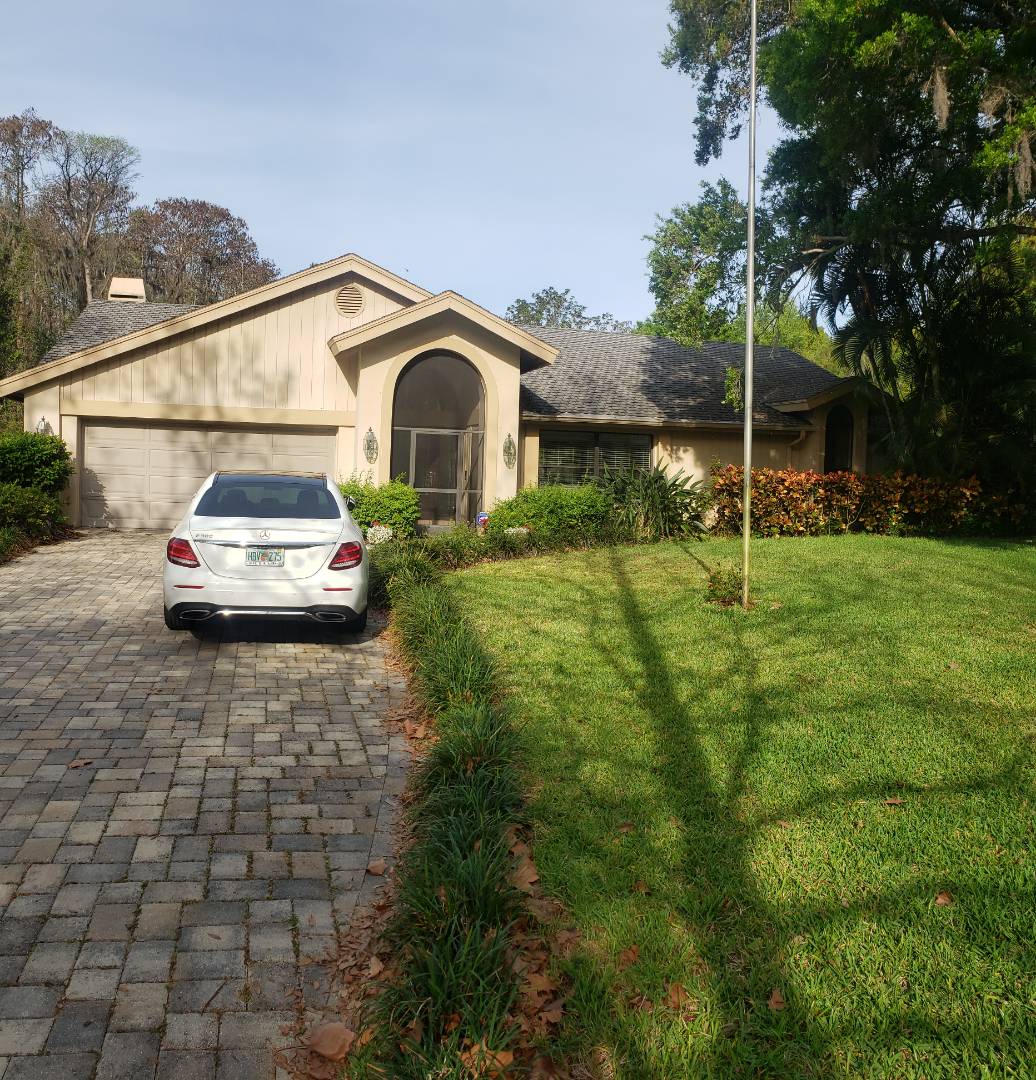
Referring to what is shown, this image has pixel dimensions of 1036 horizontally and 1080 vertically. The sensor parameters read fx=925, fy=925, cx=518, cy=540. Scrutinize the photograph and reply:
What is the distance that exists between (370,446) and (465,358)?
249cm

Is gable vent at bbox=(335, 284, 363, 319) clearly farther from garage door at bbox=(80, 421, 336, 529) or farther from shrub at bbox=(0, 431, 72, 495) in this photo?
shrub at bbox=(0, 431, 72, 495)

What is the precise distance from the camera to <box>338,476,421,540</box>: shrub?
15.9 m

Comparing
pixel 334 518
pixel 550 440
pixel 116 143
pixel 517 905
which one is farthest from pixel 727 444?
pixel 116 143

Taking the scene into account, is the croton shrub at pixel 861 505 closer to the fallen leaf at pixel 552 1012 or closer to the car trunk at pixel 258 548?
the car trunk at pixel 258 548

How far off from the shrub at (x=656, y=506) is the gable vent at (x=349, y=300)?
6607 mm

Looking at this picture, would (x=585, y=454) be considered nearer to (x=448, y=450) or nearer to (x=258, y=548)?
(x=448, y=450)

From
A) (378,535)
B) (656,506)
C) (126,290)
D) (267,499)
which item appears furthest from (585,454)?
(126,290)

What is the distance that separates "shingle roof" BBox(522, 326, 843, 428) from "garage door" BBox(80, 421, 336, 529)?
4946 mm

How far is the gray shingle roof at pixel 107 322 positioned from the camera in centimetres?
2019

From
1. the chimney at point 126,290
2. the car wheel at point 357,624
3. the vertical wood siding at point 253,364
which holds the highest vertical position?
the chimney at point 126,290

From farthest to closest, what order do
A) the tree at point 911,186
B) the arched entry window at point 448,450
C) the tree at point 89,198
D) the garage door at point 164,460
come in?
the tree at point 89,198 < the arched entry window at point 448,450 < the garage door at point 164,460 < the tree at point 911,186

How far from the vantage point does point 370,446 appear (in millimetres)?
17453

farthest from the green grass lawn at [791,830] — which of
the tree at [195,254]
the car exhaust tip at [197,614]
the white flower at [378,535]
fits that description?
the tree at [195,254]

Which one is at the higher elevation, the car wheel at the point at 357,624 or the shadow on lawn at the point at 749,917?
the car wheel at the point at 357,624
